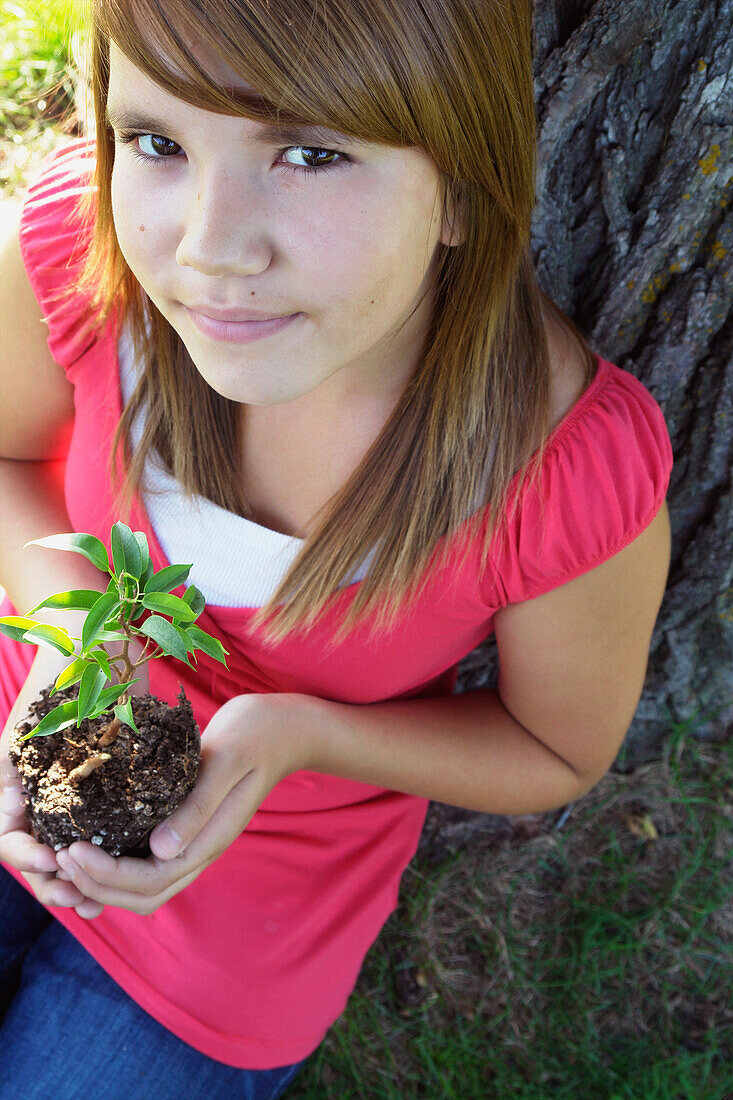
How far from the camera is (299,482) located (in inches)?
63.4

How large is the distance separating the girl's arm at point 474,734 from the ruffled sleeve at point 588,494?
0.05 metres

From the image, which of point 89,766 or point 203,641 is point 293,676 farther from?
point 203,641

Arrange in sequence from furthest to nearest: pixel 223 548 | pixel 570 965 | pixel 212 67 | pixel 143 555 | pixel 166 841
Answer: pixel 570 965, pixel 223 548, pixel 166 841, pixel 143 555, pixel 212 67

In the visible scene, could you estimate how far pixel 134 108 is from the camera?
1075mm

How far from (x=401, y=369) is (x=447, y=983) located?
5.33 feet

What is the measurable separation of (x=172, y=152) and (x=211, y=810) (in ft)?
2.98

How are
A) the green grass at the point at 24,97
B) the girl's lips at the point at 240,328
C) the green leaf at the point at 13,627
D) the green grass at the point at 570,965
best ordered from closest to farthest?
the green leaf at the point at 13,627
the girl's lips at the point at 240,328
the green grass at the point at 570,965
the green grass at the point at 24,97

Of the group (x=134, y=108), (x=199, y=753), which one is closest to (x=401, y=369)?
(x=134, y=108)

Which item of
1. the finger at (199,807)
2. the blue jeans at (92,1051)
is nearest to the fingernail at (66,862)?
the finger at (199,807)

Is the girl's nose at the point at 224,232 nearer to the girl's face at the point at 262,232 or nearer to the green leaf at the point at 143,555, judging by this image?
the girl's face at the point at 262,232

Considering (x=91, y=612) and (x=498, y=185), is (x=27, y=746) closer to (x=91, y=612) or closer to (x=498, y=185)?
(x=91, y=612)

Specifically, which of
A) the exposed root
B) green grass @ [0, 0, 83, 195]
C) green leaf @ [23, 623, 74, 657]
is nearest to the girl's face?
green leaf @ [23, 623, 74, 657]

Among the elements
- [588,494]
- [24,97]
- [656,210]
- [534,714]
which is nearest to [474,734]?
[534,714]

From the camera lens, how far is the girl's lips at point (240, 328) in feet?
3.82
